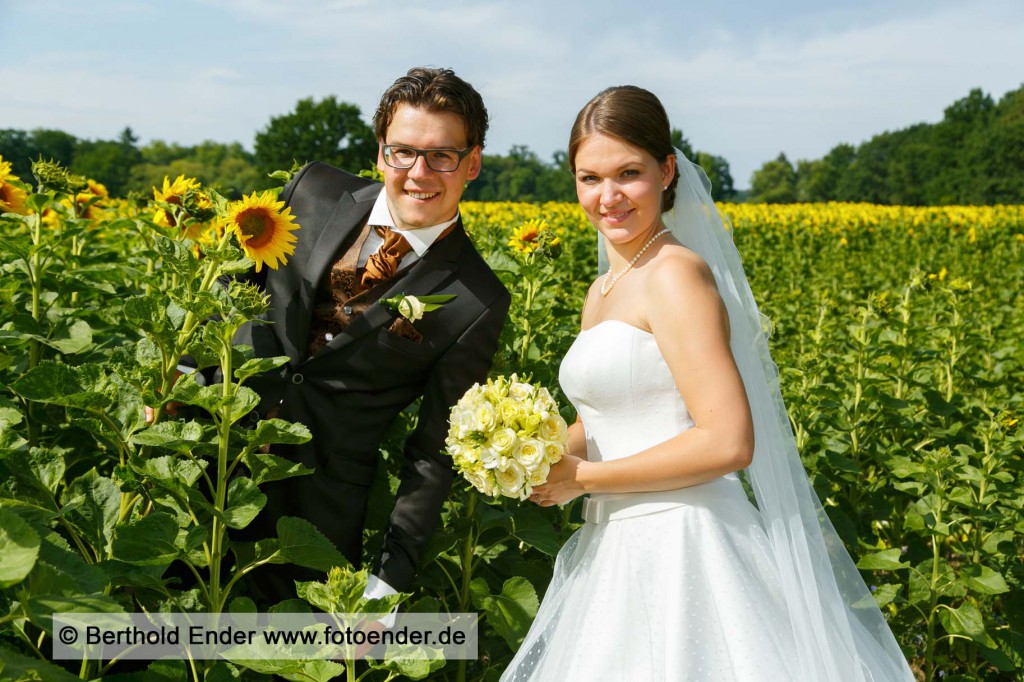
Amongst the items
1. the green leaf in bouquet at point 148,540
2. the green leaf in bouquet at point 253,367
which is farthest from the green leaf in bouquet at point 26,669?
the green leaf in bouquet at point 253,367

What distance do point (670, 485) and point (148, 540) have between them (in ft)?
3.49

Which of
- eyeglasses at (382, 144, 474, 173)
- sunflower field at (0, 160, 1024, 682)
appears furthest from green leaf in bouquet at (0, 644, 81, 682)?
eyeglasses at (382, 144, 474, 173)

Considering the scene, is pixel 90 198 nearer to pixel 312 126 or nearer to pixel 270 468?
pixel 270 468

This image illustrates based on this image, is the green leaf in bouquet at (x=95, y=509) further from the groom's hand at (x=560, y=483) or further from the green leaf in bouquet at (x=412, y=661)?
the groom's hand at (x=560, y=483)

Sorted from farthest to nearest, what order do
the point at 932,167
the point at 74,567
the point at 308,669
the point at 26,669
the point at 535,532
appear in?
the point at 932,167
the point at 535,532
the point at 308,669
the point at 74,567
the point at 26,669

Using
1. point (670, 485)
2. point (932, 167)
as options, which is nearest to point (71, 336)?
point (670, 485)

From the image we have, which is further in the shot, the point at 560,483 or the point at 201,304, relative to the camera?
the point at 560,483

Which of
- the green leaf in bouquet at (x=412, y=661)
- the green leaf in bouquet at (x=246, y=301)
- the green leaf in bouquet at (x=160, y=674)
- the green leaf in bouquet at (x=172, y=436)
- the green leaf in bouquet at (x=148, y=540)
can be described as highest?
the green leaf in bouquet at (x=246, y=301)

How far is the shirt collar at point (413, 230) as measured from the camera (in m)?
2.12

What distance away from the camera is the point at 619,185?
201 centimetres

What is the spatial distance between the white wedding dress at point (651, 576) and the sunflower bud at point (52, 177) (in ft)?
4.96

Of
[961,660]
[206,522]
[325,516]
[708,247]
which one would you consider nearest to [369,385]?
[325,516]

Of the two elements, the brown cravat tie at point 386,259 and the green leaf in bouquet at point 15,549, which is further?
the brown cravat tie at point 386,259

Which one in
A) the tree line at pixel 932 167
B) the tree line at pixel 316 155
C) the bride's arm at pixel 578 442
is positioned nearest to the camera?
the bride's arm at pixel 578 442
